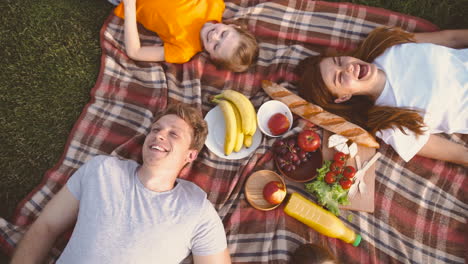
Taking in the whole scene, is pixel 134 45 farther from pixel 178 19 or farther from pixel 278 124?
pixel 278 124

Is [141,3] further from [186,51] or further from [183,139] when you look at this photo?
[183,139]

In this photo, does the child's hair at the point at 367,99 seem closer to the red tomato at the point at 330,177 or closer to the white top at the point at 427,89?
the white top at the point at 427,89

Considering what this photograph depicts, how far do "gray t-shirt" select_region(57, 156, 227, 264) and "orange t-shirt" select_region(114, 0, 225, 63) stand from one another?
1.42m

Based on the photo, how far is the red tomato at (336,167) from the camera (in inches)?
116

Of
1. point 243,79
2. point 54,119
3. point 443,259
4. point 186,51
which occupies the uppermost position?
point 186,51

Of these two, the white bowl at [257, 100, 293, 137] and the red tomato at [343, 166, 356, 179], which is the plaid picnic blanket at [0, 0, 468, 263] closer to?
the white bowl at [257, 100, 293, 137]

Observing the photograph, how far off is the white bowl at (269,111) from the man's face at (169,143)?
0.80 m

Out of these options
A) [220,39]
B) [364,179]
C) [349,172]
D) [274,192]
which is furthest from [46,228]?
[364,179]

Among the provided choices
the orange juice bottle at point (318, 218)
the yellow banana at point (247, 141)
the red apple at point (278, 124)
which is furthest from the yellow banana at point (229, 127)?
the orange juice bottle at point (318, 218)

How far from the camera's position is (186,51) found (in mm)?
3391

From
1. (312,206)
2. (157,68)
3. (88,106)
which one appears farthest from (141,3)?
(312,206)

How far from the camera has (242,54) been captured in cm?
322

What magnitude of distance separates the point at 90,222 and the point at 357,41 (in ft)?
10.7

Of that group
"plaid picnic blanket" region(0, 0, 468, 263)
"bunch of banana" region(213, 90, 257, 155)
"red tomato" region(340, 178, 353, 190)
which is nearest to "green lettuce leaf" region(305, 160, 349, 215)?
"red tomato" region(340, 178, 353, 190)
